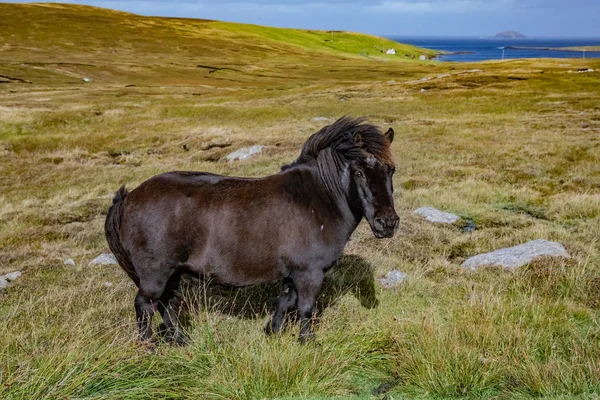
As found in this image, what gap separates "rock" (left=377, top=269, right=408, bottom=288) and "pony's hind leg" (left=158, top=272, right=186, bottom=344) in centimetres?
350

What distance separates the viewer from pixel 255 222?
5812mm

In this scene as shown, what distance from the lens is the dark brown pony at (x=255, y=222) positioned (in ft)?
18.6

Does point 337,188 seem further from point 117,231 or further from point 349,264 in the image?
point 349,264

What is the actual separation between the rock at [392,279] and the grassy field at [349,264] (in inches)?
7.7

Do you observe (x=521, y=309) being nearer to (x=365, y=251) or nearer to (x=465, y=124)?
(x=365, y=251)

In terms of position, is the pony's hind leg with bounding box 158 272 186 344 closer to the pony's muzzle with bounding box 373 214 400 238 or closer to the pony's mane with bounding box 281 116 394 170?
the pony's mane with bounding box 281 116 394 170

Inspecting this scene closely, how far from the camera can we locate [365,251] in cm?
1012

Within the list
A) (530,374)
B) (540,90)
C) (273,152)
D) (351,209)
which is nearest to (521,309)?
(530,374)

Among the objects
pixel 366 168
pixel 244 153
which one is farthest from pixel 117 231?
pixel 244 153

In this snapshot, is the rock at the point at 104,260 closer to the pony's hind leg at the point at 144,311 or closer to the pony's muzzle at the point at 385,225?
the pony's hind leg at the point at 144,311

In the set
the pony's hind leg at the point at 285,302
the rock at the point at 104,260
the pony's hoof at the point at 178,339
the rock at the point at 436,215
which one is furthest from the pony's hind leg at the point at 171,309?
the rock at the point at 436,215

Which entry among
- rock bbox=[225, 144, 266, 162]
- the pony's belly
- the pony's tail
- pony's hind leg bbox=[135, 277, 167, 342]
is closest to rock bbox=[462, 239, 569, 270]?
the pony's belly

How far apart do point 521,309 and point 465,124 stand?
2502 cm

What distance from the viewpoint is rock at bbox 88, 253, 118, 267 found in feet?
33.3
